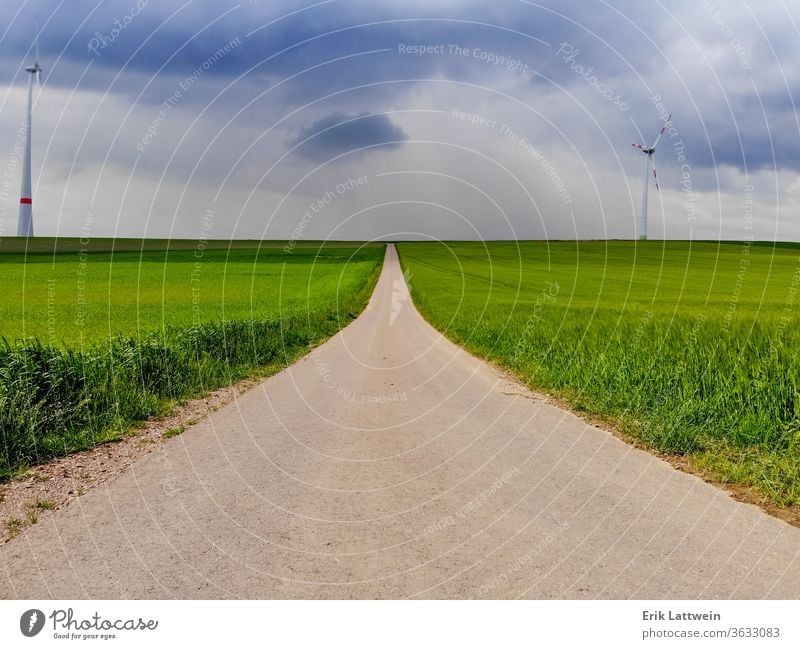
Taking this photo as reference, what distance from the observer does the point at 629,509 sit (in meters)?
6.00

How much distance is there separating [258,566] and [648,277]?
71594mm

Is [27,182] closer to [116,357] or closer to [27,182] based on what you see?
[27,182]

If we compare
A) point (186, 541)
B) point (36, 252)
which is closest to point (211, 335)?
point (186, 541)

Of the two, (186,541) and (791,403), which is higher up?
(791,403)

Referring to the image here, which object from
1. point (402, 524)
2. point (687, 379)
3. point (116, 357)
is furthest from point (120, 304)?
point (402, 524)

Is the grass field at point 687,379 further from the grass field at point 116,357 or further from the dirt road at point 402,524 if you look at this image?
the grass field at point 116,357

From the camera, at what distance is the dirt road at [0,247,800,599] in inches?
174

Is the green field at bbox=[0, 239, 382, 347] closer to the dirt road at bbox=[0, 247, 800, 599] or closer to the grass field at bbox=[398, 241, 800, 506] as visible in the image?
the dirt road at bbox=[0, 247, 800, 599]

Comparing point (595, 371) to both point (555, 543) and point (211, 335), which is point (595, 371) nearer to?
point (555, 543)

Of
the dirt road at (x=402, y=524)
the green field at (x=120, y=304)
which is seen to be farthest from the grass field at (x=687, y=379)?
the green field at (x=120, y=304)

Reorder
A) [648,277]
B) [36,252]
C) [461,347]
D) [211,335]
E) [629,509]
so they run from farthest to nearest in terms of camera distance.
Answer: [36,252] < [648,277] < [461,347] < [211,335] < [629,509]

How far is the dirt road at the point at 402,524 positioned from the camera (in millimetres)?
4418

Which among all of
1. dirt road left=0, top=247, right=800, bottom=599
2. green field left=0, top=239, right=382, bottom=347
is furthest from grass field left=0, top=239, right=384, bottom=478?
dirt road left=0, top=247, right=800, bottom=599

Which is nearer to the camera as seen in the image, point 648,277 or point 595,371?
point 595,371
